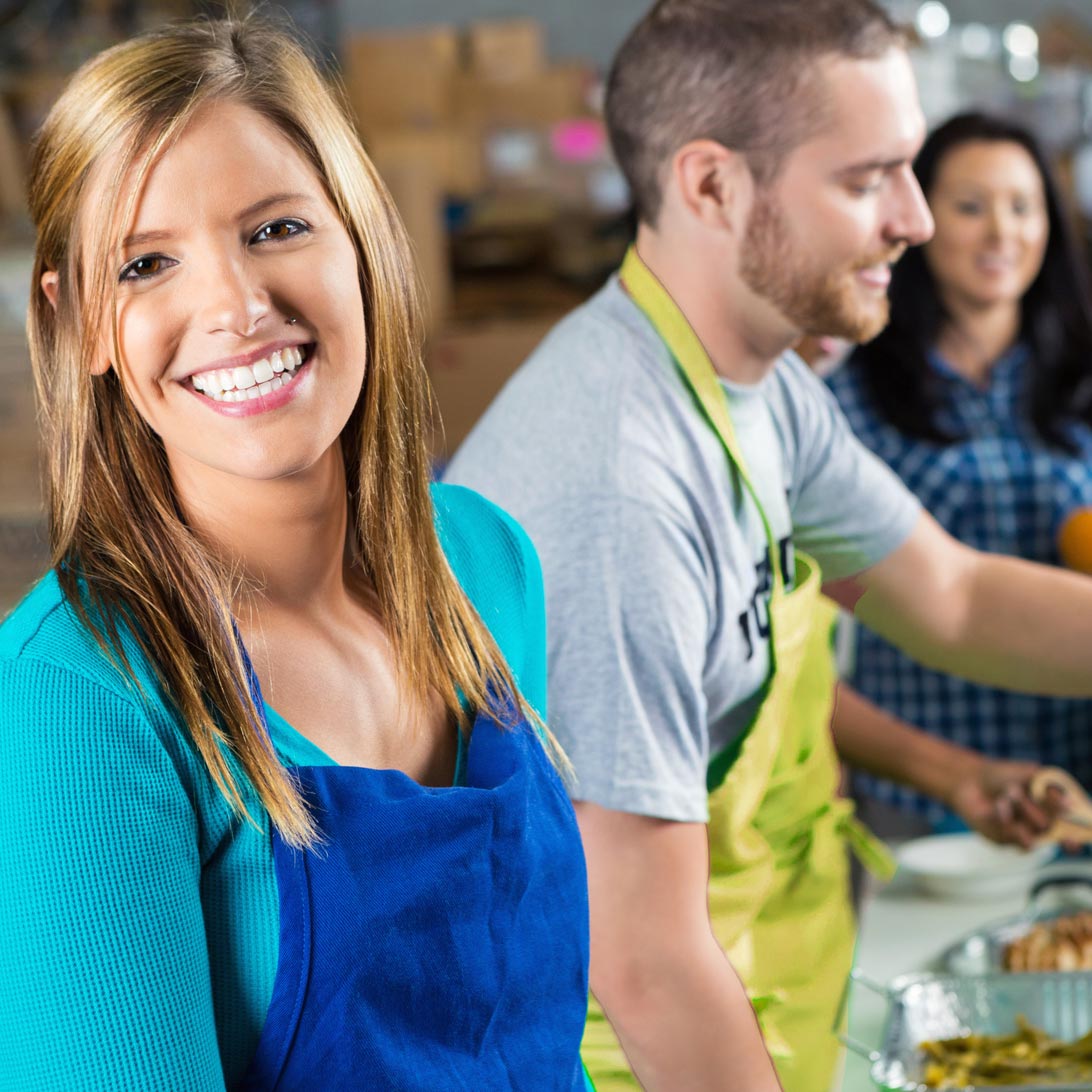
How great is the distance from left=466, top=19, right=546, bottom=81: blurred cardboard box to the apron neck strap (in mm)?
3037

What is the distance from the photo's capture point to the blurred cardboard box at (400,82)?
3455mm

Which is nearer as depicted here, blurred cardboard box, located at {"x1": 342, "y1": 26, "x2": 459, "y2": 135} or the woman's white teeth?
the woman's white teeth

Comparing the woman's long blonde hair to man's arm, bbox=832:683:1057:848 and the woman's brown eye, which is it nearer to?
the woman's brown eye

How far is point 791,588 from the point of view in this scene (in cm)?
98

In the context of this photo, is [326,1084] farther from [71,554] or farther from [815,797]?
[815,797]

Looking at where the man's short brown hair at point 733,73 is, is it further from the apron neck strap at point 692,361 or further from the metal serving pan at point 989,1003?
the metal serving pan at point 989,1003

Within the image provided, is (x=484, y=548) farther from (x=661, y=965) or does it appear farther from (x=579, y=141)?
(x=579, y=141)

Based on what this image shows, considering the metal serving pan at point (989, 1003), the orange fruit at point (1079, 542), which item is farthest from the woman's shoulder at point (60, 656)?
the orange fruit at point (1079, 542)

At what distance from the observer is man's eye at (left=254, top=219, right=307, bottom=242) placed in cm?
57

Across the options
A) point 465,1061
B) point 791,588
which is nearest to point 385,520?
point 465,1061

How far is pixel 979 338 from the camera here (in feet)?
5.59

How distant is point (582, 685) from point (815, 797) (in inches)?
14.0

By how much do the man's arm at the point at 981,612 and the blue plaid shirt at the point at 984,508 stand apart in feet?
1.71

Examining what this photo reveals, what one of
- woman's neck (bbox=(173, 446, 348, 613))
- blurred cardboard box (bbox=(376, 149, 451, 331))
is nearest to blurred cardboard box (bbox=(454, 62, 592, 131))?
blurred cardboard box (bbox=(376, 149, 451, 331))
